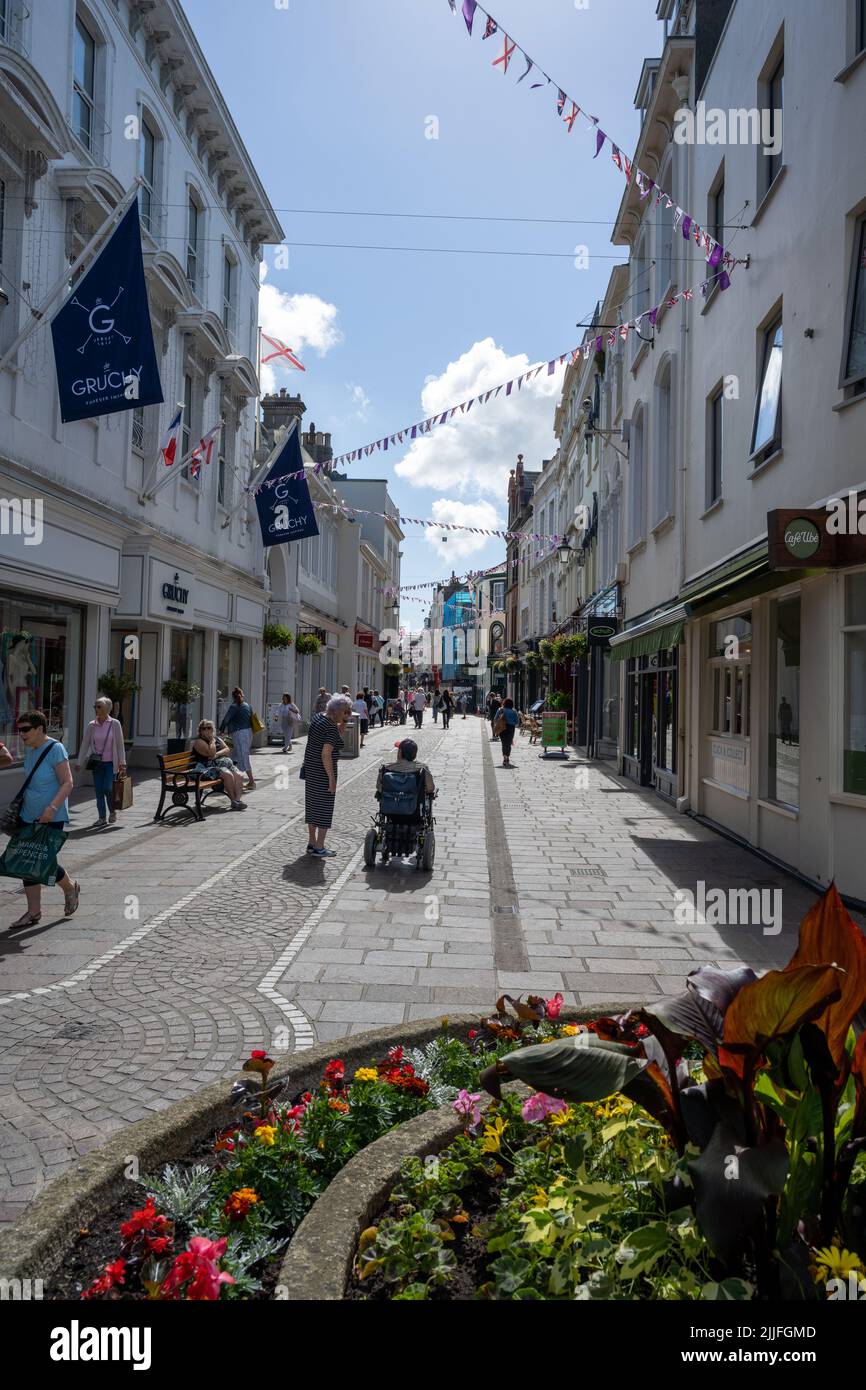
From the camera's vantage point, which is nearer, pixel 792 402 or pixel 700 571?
pixel 792 402

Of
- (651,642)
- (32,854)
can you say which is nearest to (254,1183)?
(32,854)

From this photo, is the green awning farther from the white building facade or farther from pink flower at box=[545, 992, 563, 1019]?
pink flower at box=[545, 992, 563, 1019]

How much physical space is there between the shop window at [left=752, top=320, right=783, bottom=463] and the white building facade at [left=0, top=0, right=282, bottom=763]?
899cm

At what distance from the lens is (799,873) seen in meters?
8.95

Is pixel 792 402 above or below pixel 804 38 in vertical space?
below

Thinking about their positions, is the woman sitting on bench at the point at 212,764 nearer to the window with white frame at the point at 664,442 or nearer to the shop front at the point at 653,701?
the shop front at the point at 653,701

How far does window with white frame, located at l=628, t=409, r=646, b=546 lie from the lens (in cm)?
1933

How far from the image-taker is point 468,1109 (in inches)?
117

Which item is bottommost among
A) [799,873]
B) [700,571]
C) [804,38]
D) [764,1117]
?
[799,873]

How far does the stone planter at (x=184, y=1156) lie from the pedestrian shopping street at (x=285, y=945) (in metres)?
0.58

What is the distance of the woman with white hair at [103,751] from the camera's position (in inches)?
438
